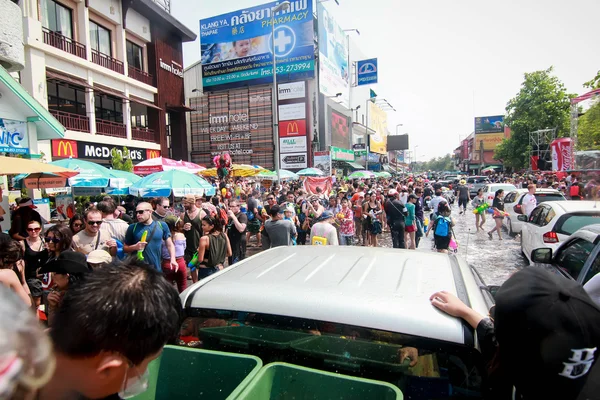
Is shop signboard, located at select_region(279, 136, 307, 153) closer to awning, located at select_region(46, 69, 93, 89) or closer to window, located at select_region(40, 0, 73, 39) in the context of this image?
awning, located at select_region(46, 69, 93, 89)

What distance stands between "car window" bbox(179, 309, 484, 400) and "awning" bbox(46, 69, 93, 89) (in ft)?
63.3

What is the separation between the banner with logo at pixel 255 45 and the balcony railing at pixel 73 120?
24.3 m

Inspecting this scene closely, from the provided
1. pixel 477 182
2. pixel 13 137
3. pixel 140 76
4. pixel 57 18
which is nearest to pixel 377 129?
pixel 477 182

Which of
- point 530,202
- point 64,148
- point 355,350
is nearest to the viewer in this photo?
point 355,350

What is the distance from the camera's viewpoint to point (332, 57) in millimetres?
44594

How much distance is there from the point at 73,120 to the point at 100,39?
5469 millimetres

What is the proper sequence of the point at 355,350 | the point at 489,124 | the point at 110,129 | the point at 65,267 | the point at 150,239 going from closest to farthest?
the point at 355,350 < the point at 65,267 < the point at 150,239 < the point at 110,129 < the point at 489,124

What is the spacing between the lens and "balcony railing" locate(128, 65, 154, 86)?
2295cm

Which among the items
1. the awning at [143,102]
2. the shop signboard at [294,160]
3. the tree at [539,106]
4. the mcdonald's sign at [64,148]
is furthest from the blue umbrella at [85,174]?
the tree at [539,106]

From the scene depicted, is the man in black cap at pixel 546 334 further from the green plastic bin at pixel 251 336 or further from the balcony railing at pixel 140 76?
the balcony railing at pixel 140 76

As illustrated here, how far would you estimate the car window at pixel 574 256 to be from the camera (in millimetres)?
3947

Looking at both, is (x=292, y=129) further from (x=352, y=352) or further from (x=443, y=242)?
(x=352, y=352)

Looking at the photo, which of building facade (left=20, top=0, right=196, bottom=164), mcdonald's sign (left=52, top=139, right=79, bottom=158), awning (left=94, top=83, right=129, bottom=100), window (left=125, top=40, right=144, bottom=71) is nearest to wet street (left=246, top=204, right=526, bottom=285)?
mcdonald's sign (left=52, top=139, right=79, bottom=158)

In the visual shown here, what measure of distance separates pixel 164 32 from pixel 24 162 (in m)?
23.3
